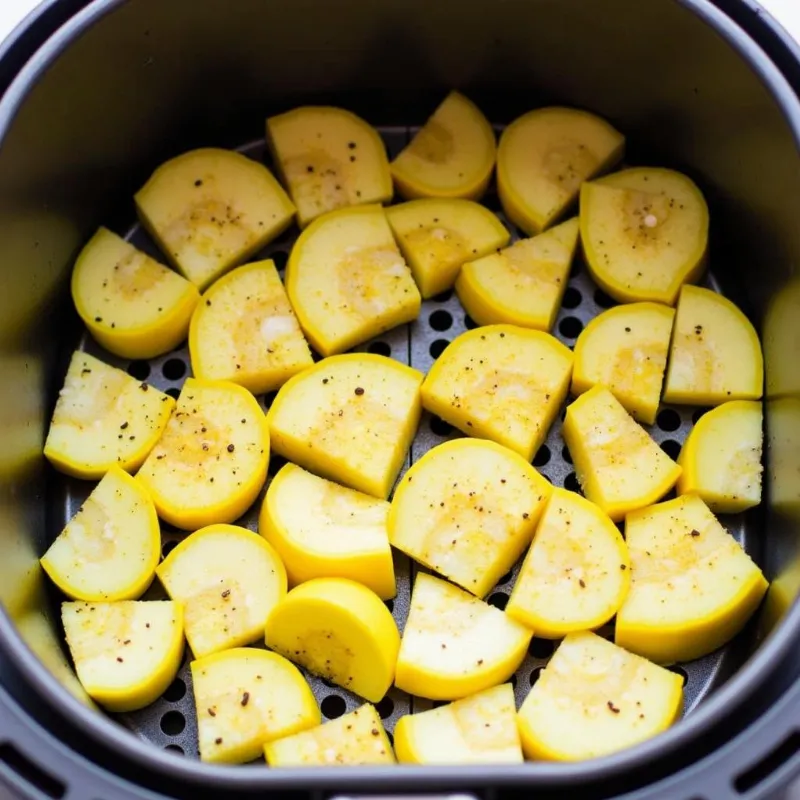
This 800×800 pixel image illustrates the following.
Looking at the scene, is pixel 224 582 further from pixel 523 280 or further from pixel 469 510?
pixel 523 280

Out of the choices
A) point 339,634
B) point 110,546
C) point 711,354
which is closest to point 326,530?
point 339,634

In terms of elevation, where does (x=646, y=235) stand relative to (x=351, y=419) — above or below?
above

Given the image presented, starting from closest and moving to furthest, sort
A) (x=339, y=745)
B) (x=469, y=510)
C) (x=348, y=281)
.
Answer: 1. (x=339, y=745)
2. (x=469, y=510)
3. (x=348, y=281)

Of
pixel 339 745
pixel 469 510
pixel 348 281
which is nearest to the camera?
pixel 339 745

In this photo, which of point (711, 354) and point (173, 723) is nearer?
point (173, 723)

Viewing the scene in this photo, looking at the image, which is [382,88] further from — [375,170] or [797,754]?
[797,754]

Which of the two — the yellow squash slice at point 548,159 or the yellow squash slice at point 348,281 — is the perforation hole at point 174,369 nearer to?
the yellow squash slice at point 348,281

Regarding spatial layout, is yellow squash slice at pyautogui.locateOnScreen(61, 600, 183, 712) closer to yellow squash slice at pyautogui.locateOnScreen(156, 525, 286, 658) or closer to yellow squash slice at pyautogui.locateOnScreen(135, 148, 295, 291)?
yellow squash slice at pyautogui.locateOnScreen(156, 525, 286, 658)
